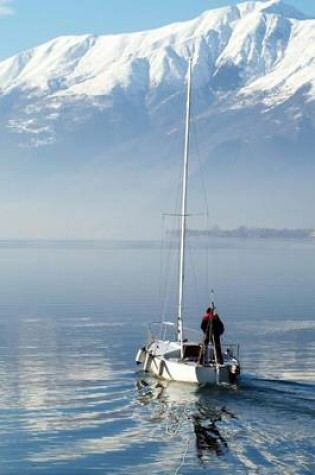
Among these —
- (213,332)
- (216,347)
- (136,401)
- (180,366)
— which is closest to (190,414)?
(136,401)

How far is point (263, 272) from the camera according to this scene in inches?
5979

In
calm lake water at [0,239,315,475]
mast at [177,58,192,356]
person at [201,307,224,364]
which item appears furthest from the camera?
mast at [177,58,192,356]

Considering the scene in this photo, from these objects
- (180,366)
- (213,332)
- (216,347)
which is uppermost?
(213,332)

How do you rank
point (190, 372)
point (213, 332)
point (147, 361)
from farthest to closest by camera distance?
point (147, 361)
point (213, 332)
point (190, 372)

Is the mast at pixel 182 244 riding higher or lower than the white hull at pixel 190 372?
higher

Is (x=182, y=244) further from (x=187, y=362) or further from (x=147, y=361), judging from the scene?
(x=187, y=362)

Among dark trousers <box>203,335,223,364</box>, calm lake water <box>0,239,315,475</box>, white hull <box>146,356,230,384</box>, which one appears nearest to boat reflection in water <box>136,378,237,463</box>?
calm lake water <box>0,239,315,475</box>

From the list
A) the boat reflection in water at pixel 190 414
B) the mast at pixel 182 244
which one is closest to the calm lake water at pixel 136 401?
the boat reflection in water at pixel 190 414

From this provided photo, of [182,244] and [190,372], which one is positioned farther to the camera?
[182,244]

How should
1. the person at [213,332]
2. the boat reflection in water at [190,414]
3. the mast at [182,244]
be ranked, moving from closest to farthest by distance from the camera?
1. the boat reflection in water at [190,414]
2. the person at [213,332]
3. the mast at [182,244]

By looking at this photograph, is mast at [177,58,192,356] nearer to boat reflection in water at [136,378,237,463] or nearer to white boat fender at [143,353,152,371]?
white boat fender at [143,353,152,371]

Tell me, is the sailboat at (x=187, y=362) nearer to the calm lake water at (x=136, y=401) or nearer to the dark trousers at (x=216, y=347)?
the dark trousers at (x=216, y=347)

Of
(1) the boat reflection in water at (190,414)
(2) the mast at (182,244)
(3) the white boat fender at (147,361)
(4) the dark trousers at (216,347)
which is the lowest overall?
(1) the boat reflection in water at (190,414)

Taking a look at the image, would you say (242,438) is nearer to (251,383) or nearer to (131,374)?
(251,383)
